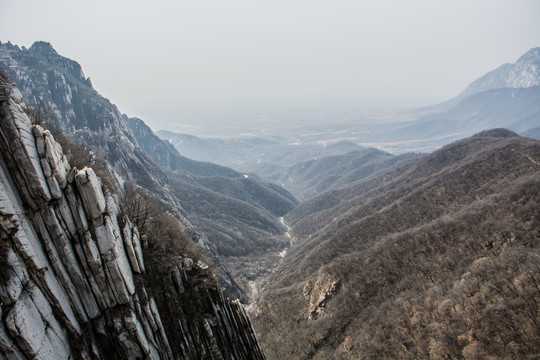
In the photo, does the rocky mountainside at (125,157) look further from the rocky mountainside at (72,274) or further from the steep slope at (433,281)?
the rocky mountainside at (72,274)

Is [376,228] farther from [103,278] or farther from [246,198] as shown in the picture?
[246,198]

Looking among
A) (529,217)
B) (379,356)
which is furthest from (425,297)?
(529,217)

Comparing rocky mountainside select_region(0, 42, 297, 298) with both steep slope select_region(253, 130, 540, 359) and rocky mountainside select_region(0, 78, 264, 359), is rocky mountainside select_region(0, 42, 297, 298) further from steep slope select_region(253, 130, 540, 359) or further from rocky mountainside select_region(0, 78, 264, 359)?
rocky mountainside select_region(0, 78, 264, 359)

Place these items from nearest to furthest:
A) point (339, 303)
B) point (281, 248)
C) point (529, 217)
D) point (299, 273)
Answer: point (529, 217) < point (339, 303) < point (299, 273) < point (281, 248)

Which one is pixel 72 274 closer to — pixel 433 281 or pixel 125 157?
pixel 433 281

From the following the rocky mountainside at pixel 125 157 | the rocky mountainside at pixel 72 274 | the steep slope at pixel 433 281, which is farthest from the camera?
the rocky mountainside at pixel 125 157

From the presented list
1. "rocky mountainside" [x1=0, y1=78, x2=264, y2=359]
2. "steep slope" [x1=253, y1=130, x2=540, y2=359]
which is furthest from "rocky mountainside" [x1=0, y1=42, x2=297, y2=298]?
"rocky mountainside" [x1=0, y1=78, x2=264, y2=359]

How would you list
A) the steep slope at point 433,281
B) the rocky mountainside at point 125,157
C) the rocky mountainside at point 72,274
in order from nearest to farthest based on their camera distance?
1. the rocky mountainside at point 72,274
2. the steep slope at point 433,281
3. the rocky mountainside at point 125,157

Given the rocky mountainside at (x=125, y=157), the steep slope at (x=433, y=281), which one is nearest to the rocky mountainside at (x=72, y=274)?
the steep slope at (x=433, y=281)
